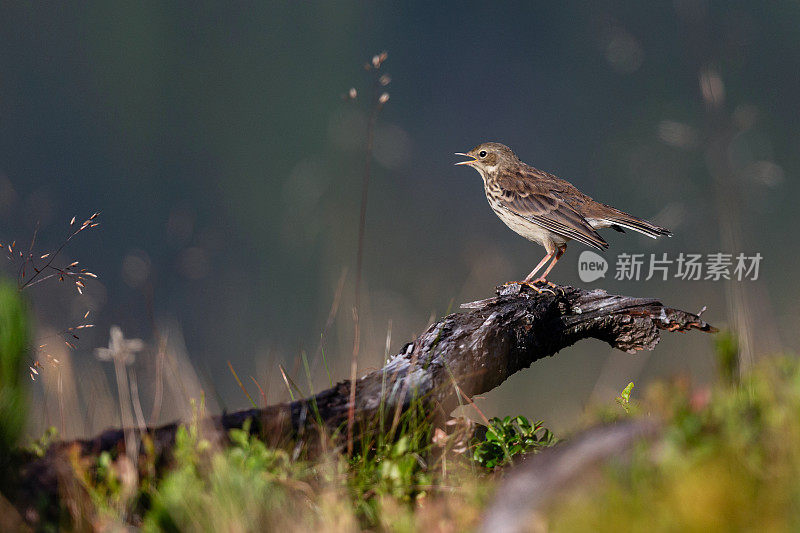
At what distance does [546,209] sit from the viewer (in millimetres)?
7348

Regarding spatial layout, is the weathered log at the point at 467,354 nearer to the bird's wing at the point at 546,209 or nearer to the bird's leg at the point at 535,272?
the bird's leg at the point at 535,272

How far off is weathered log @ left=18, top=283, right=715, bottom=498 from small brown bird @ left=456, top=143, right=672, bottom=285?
0.95m

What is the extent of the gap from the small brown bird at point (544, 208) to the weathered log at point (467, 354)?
37.4 inches

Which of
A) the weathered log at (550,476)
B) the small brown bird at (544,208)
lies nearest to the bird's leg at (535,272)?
the small brown bird at (544,208)

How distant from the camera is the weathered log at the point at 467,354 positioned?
401cm

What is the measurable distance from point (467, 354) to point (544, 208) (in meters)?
2.98

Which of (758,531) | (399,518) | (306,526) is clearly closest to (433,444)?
(399,518)

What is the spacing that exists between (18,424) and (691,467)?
372cm

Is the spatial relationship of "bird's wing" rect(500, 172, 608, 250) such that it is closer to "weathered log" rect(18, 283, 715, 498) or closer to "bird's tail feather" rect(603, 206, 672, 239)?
"bird's tail feather" rect(603, 206, 672, 239)

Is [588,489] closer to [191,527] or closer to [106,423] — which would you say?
[191,527]

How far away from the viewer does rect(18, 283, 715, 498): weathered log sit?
13.2 feet

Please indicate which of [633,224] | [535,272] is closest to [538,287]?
[535,272]

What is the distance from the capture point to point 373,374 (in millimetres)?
4637

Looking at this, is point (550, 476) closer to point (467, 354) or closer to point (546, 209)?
point (467, 354)
